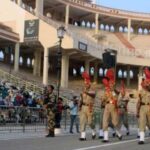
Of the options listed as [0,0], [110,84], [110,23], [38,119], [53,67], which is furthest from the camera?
[110,23]

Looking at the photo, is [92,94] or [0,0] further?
[0,0]

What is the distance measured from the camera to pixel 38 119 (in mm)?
21781

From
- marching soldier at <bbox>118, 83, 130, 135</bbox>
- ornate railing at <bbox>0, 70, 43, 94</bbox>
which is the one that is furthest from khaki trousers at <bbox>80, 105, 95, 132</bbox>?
ornate railing at <bbox>0, 70, 43, 94</bbox>

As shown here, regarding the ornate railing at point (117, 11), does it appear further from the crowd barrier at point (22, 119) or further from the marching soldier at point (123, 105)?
the crowd barrier at point (22, 119)

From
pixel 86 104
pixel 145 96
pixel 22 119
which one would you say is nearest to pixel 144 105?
pixel 145 96

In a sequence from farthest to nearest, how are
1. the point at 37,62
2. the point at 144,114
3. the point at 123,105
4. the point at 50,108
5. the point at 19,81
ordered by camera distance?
the point at 37,62
the point at 19,81
the point at 123,105
the point at 50,108
the point at 144,114

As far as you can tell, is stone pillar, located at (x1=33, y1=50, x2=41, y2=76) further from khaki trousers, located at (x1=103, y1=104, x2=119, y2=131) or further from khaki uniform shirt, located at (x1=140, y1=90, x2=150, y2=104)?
khaki uniform shirt, located at (x1=140, y1=90, x2=150, y2=104)

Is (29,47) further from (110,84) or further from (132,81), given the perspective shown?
(110,84)

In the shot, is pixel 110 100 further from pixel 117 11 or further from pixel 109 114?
pixel 117 11

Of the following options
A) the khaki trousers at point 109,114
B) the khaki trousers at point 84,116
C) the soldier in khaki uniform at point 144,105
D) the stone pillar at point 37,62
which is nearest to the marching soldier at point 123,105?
the khaki trousers at point 84,116

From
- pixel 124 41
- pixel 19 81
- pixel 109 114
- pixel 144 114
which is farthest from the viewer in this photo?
pixel 124 41

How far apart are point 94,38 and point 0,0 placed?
65.6 ft

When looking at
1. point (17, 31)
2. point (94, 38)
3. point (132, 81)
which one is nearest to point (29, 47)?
point (17, 31)

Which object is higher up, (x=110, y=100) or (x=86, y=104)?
(x=110, y=100)
